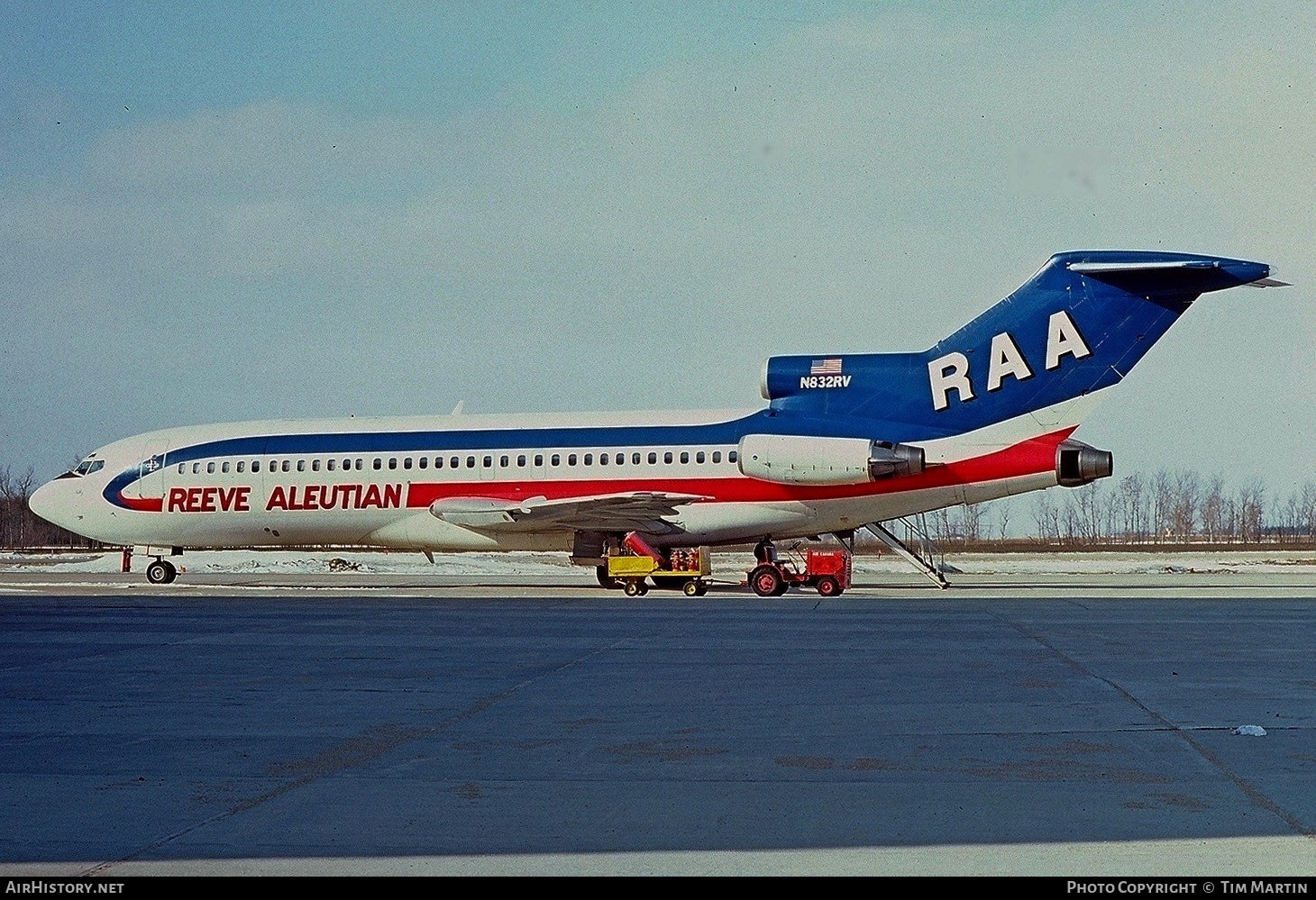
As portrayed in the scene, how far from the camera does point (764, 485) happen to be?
29.8m

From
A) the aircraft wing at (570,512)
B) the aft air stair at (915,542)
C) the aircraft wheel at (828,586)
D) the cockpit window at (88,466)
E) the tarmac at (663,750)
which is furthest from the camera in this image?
the cockpit window at (88,466)

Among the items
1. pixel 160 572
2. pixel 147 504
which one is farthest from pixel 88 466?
pixel 160 572

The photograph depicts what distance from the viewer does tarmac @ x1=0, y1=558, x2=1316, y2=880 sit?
18.5 feet

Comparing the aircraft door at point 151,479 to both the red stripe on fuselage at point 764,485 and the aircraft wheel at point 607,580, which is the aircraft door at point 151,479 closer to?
the red stripe on fuselage at point 764,485

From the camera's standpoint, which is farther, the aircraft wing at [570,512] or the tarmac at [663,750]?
the aircraft wing at [570,512]

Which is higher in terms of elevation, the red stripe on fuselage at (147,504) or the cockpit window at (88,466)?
the cockpit window at (88,466)

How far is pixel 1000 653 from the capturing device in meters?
13.8

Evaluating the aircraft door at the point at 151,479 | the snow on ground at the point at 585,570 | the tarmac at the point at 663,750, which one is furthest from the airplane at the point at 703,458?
the tarmac at the point at 663,750

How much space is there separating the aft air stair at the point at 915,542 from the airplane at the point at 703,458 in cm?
79

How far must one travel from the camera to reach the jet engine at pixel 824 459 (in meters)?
28.6

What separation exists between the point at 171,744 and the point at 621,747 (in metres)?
2.84


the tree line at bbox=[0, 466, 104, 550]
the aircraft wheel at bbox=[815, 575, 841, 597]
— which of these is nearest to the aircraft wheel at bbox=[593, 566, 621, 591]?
the aircraft wheel at bbox=[815, 575, 841, 597]

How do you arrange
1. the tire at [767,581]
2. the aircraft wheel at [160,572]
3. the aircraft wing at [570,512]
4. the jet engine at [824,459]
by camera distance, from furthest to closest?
1. the aircraft wheel at [160,572]
2. the aircraft wing at [570,512]
3. the jet engine at [824,459]
4. the tire at [767,581]
